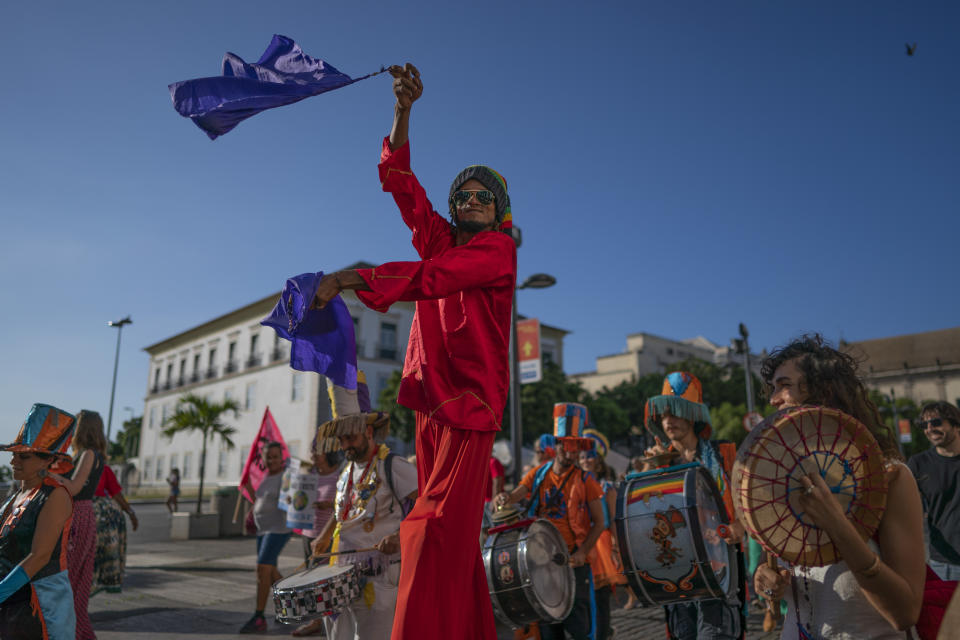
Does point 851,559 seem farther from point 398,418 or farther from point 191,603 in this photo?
point 398,418

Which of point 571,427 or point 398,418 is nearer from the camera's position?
point 571,427

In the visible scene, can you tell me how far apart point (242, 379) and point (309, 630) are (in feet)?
160

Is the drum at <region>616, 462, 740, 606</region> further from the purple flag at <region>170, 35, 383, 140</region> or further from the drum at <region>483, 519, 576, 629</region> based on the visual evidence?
the purple flag at <region>170, 35, 383, 140</region>

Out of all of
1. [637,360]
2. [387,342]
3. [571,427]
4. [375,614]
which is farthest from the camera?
[637,360]

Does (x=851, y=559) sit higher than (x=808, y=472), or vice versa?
(x=808, y=472)

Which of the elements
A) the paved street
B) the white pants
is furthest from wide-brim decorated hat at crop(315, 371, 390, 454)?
the paved street

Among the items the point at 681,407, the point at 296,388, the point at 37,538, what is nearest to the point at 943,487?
the point at 681,407

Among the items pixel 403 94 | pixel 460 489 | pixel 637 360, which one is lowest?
pixel 460 489

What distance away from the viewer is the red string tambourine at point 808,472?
2.17m

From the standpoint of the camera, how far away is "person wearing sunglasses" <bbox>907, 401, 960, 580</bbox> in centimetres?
616

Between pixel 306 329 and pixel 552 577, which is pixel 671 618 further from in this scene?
pixel 306 329

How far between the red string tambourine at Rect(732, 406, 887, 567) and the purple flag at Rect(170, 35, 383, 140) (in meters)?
2.09

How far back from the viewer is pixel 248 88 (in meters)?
3.02

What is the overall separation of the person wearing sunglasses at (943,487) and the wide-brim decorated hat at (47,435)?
Result: 6683mm
